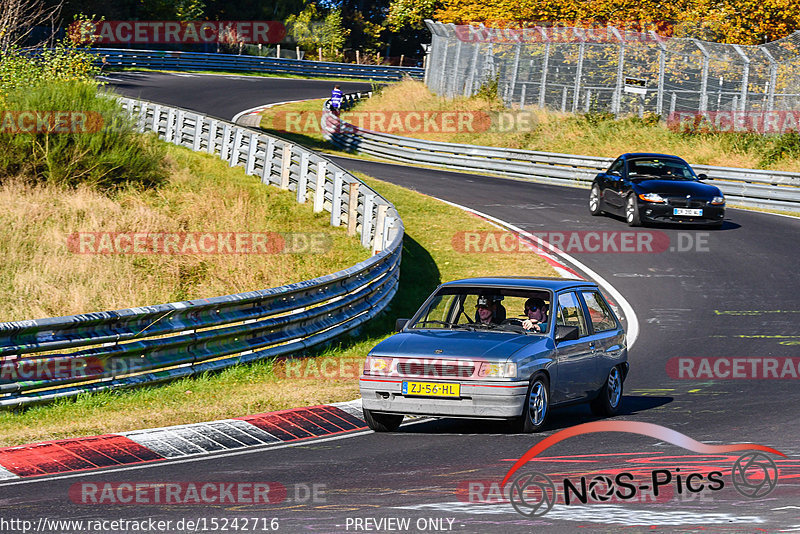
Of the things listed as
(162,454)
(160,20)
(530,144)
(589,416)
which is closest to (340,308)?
(589,416)

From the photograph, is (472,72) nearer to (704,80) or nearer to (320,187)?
(704,80)

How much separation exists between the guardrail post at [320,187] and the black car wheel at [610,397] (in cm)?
1331

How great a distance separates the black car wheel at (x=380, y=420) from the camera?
30.8ft

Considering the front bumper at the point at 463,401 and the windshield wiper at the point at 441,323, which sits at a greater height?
the windshield wiper at the point at 441,323

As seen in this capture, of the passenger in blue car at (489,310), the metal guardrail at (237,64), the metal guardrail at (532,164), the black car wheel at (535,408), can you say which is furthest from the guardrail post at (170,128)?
the metal guardrail at (237,64)

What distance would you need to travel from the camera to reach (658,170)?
80.4ft

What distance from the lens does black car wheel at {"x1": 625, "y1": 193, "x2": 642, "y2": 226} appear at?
2377 cm

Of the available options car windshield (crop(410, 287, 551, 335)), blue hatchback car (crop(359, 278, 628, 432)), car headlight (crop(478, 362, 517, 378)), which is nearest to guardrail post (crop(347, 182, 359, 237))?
blue hatchback car (crop(359, 278, 628, 432))

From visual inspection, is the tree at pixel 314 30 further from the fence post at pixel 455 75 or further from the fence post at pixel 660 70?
the fence post at pixel 660 70

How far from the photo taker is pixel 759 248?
21719mm

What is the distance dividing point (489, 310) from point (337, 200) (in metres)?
12.4

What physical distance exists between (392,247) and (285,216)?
21.2ft

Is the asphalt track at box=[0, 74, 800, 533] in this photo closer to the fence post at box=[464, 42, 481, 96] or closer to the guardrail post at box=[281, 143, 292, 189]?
the guardrail post at box=[281, 143, 292, 189]

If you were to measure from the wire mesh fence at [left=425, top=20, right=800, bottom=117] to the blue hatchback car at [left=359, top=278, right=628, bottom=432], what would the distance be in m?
25.5
